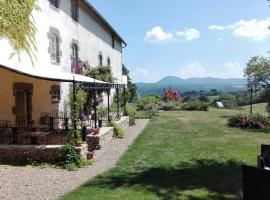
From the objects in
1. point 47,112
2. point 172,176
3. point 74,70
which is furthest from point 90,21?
point 172,176

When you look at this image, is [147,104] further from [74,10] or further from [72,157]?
[72,157]

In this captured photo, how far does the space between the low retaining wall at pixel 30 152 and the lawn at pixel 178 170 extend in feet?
5.77

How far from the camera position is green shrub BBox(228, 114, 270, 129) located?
22.1 m

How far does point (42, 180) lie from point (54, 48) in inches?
412

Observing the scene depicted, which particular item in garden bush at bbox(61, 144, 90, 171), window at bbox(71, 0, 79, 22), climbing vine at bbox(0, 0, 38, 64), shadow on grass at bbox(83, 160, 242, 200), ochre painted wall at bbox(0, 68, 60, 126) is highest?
window at bbox(71, 0, 79, 22)

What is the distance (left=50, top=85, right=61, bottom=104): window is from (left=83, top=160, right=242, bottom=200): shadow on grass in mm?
8884

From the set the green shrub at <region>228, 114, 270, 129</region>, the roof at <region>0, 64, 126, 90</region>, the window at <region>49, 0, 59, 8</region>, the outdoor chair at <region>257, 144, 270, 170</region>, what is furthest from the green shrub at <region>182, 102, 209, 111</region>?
the outdoor chair at <region>257, 144, 270, 170</region>

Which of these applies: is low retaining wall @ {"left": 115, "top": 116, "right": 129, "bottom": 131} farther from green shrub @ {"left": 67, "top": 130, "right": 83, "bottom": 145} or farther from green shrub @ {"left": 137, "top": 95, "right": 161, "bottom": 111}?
green shrub @ {"left": 137, "top": 95, "right": 161, "bottom": 111}

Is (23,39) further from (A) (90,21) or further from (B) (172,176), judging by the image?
(A) (90,21)

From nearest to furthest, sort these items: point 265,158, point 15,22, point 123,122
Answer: point 265,158 < point 15,22 < point 123,122

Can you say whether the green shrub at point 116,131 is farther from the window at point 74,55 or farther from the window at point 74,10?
the window at point 74,10

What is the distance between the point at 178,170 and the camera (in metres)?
10.6

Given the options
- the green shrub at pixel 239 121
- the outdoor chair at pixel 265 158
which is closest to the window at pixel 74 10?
the green shrub at pixel 239 121

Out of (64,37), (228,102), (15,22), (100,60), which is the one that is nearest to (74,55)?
(64,37)
